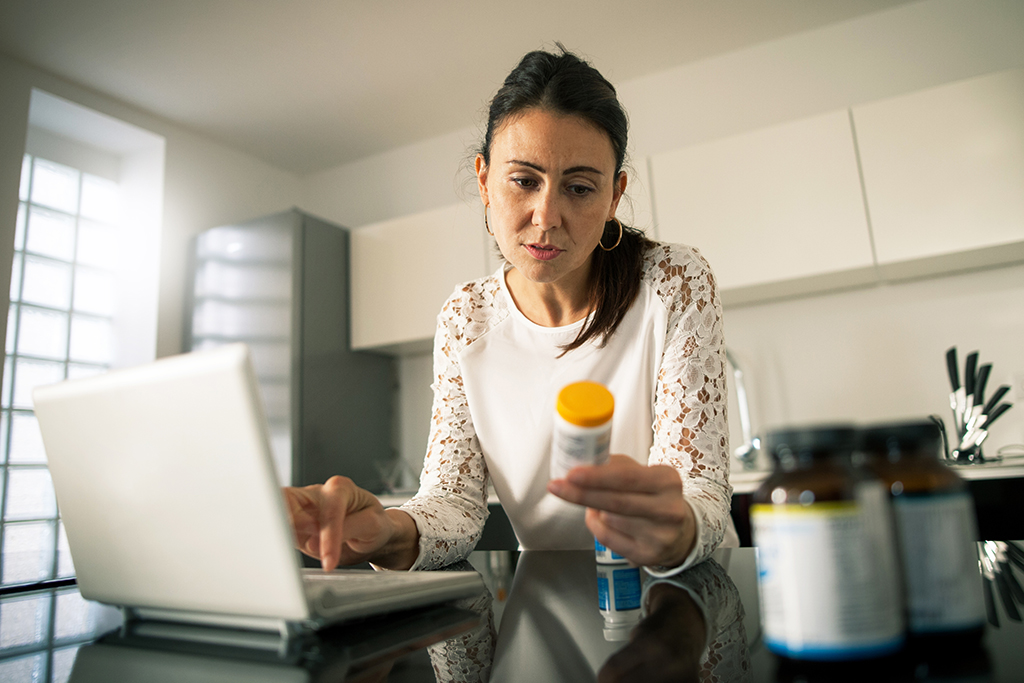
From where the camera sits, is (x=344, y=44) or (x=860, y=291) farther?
(x=344, y=44)

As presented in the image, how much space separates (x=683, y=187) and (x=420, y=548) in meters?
2.09

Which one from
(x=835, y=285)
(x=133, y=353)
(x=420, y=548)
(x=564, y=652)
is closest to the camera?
(x=564, y=652)

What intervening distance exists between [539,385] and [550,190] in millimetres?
359

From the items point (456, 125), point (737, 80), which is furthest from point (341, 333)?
point (737, 80)

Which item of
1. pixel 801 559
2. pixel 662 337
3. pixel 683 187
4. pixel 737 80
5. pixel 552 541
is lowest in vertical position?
pixel 552 541

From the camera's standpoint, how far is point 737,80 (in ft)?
9.69

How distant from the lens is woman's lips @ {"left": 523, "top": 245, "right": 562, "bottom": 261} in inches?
40.4

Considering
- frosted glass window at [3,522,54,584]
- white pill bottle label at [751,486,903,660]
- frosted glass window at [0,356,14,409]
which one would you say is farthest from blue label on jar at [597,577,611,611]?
frosted glass window at [0,356,14,409]

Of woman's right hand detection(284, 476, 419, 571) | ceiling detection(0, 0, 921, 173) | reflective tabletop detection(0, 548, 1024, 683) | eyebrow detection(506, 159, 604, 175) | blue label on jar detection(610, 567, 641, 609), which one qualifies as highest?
ceiling detection(0, 0, 921, 173)

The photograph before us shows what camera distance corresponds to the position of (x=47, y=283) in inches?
116

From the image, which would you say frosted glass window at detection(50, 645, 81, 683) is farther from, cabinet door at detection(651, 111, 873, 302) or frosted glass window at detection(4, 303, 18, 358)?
frosted glass window at detection(4, 303, 18, 358)

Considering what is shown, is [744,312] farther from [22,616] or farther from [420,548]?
[22,616]

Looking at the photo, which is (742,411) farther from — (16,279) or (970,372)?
(16,279)

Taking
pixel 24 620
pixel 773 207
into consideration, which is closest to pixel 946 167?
pixel 773 207
